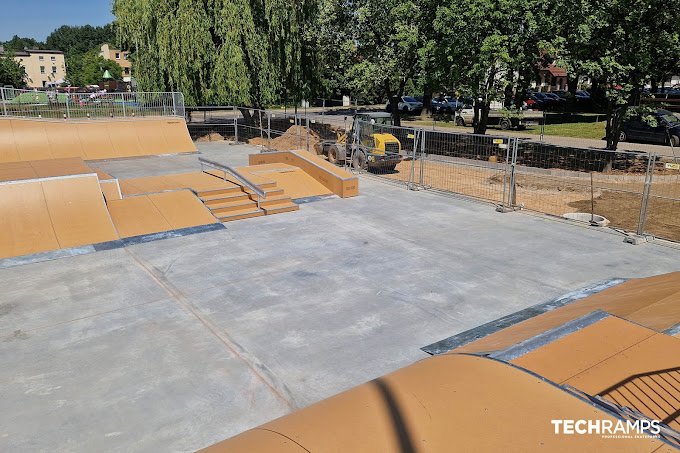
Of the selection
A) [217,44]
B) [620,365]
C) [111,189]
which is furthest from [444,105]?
[620,365]

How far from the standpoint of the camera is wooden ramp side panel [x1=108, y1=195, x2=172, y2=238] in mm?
12336

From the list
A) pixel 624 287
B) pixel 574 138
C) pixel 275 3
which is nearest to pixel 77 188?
pixel 624 287

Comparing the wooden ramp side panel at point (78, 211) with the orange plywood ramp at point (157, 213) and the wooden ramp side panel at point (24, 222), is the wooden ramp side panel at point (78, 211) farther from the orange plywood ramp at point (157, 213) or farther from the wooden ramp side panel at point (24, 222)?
the orange plywood ramp at point (157, 213)

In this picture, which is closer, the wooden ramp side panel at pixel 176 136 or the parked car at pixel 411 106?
the wooden ramp side panel at pixel 176 136

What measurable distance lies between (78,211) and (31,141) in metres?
12.6

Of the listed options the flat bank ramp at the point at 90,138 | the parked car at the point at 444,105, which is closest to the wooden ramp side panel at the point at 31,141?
the flat bank ramp at the point at 90,138

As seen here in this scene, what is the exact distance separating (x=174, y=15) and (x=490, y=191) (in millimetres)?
19279

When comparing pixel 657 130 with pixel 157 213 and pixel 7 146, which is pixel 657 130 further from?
pixel 7 146

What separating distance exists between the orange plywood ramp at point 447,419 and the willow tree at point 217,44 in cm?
2517

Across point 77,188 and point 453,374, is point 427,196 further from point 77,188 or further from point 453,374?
point 453,374

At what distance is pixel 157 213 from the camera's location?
1316 cm

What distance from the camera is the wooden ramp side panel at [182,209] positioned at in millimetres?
12985

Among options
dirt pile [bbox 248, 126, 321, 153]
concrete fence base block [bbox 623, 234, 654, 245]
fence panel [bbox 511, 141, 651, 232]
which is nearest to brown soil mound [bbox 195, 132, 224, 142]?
dirt pile [bbox 248, 126, 321, 153]

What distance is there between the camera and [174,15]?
26703 mm
